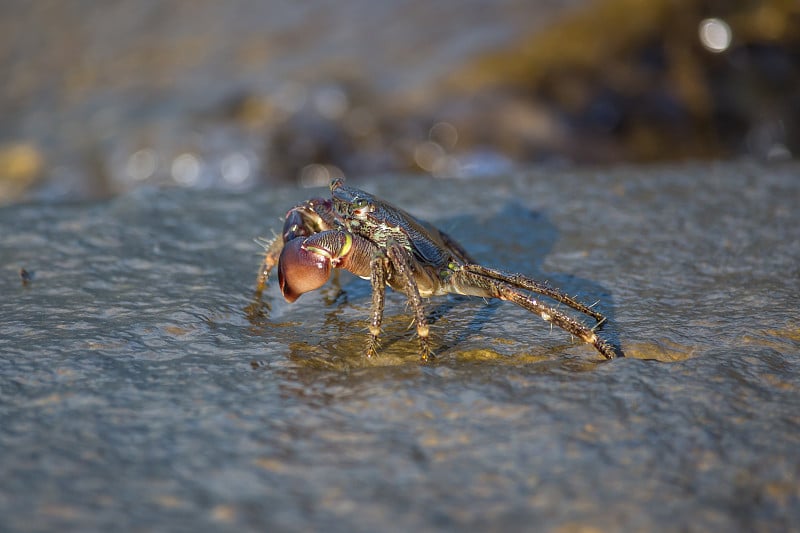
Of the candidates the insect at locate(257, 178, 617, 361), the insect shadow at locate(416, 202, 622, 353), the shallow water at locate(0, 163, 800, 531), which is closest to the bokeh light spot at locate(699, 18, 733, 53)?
the shallow water at locate(0, 163, 800, 531)

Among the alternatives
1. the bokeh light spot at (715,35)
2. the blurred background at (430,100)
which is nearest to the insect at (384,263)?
the blurred background at (430,100)

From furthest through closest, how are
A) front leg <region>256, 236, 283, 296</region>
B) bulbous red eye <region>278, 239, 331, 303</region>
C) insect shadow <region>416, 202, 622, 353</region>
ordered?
front leg <region>256, 236, 283, 296</region>
insect shadow <region>416, 202, 622, 353</region>
bulbous red eye <region>278, 239, 331, 303</region>

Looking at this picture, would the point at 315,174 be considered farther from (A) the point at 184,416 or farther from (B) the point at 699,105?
(A) the point at 184,416

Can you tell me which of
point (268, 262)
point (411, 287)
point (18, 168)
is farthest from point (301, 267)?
point (18, 168)

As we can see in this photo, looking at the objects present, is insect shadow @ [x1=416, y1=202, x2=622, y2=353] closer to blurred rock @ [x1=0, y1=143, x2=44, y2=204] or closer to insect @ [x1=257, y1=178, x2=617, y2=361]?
insect @ [x1=257, y1=178, x2=617, y2=361]

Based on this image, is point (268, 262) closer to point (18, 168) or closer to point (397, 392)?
point (397, 392)

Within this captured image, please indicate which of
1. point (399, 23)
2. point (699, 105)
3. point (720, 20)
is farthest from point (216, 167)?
point (720, 20)

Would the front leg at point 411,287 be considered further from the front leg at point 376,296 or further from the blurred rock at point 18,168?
the blurred rock at point 18,168
